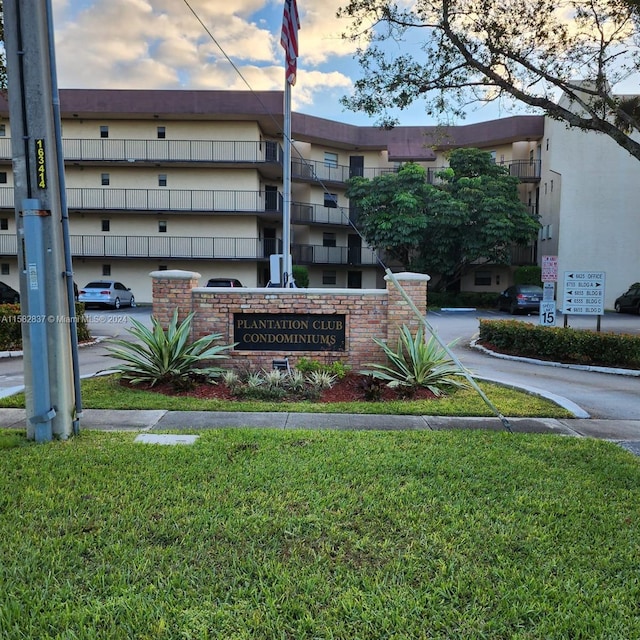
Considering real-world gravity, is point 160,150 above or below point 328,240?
above

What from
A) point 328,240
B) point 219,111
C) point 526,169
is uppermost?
point 219,111

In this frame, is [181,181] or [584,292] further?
[181,181]

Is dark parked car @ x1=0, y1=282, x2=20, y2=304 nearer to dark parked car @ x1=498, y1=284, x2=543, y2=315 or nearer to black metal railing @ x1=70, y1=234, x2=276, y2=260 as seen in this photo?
black metal railing @ x1=70, y1=234, x2=276, y2=260

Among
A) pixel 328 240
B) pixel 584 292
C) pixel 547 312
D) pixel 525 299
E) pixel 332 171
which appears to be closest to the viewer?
pixel 584 292

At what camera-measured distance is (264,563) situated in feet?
9.66

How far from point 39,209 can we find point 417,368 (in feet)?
17.8

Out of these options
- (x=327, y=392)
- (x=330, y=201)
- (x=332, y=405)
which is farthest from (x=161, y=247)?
(x=332, y=405)

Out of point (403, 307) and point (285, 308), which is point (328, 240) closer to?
point (285, 308)

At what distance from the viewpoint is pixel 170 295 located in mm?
8891

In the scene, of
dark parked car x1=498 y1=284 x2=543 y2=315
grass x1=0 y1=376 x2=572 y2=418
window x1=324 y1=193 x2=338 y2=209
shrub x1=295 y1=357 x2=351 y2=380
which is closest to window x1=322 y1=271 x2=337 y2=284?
window x1=324 y1=193 x2=338 y2=209

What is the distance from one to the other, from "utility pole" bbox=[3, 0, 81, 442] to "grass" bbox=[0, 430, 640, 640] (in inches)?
23.4

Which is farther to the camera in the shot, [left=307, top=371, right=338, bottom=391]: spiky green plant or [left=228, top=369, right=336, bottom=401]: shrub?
[left=307, top=371, right=338, bottom=391]: spiky green plant

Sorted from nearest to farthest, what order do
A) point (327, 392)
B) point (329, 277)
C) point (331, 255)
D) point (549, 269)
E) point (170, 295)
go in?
1. point (327, 392)
2. point (170, 295)
3. point (549, 269)
4. point (331, 255)
5. point (329, 277)

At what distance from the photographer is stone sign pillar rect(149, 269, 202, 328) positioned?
8.88 metres
